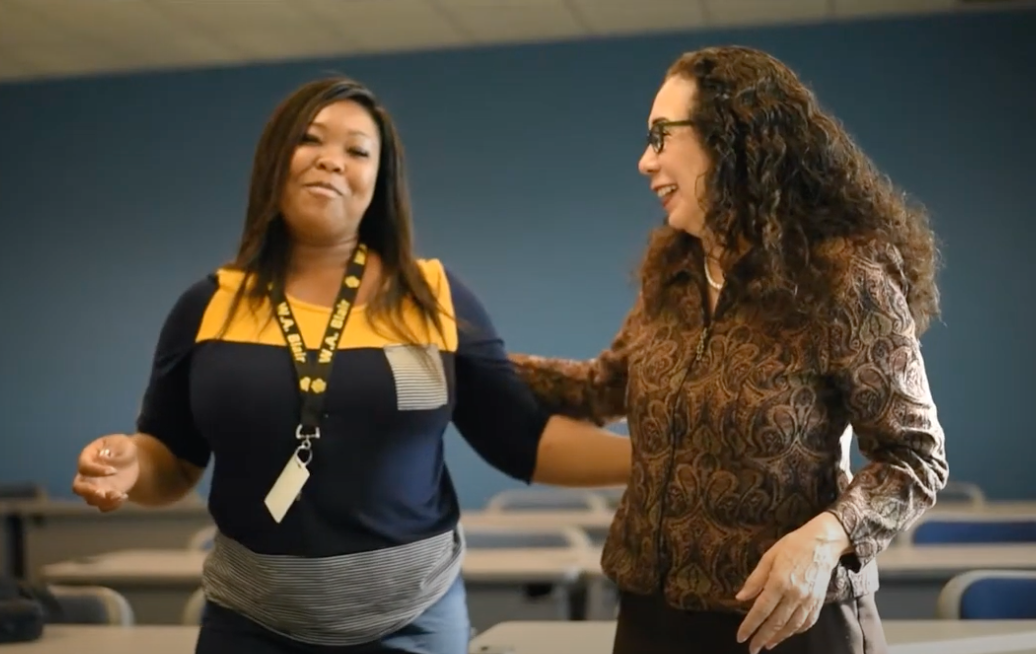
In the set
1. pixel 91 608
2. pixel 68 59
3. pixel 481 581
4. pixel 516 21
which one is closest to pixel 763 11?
pixel 516 21

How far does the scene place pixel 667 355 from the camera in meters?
1.38

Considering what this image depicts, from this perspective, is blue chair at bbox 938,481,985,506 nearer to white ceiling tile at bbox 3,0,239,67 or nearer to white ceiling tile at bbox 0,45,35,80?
white ceiling tile at bbox 3,0,239,67

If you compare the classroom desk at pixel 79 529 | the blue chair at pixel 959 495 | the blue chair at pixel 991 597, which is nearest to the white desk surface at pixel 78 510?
the classroom desk at pixel 79 529

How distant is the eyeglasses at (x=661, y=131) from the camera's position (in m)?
1.38

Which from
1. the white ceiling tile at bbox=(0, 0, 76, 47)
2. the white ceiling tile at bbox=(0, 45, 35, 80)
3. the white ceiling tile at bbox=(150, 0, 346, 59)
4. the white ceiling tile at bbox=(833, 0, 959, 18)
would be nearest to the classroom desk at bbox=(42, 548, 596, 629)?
the white ceiling tile at bbox=(150, 0, 346, 59)

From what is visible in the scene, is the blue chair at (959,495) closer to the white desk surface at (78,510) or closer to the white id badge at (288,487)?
the white desk surface at (78,510)

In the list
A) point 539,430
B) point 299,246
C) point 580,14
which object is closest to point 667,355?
point 539,430

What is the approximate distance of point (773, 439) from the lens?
1263 millimetres

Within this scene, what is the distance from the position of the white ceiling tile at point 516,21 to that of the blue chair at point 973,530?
9.81 ft

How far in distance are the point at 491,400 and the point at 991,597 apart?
1.54m

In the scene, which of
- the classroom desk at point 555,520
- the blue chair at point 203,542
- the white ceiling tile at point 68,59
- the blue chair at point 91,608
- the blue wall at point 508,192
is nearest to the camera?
the blue chair at point 91,608

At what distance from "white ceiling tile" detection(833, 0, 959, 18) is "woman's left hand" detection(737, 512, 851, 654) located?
4732mm

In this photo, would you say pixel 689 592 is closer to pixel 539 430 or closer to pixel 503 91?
pixel 539 430

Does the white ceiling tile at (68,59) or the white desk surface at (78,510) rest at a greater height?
the white ceiling tile at (68,59)
